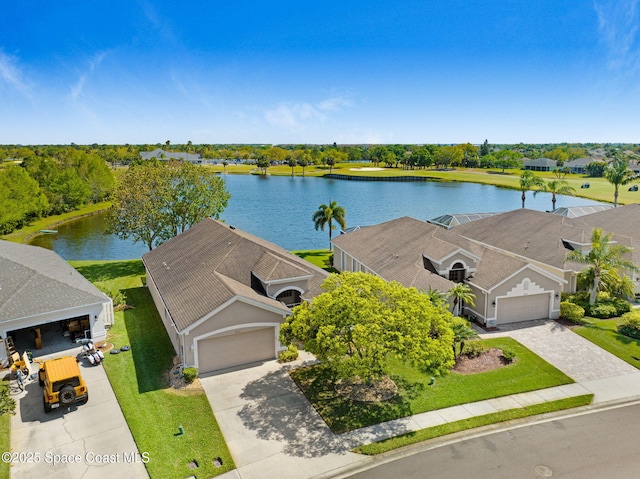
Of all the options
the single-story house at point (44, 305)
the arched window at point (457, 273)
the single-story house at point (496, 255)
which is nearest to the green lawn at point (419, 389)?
the single-story house at point (496, 255)

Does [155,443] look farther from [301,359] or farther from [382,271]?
[382,271]

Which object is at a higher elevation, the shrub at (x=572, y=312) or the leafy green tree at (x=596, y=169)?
the leafy green tree at (x=596, y=169)

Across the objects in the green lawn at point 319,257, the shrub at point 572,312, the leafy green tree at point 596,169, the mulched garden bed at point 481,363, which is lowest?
the mulched garden bed at point 481,363

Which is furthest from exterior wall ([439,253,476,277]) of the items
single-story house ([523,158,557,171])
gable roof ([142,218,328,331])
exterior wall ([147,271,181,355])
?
single-story house ([523,158,557,171])

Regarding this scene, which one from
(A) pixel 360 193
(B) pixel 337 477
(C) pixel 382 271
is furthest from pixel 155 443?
(A) pixel 360 193

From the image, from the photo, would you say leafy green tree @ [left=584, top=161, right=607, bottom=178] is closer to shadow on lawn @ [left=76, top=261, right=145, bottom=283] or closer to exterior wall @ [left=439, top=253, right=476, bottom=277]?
exterior wall @ [left=439, top=253, right=476, bottom=277]

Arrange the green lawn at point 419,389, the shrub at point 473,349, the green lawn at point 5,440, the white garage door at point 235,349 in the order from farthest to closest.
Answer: the shrub at point 473,349
the white garage door at point 235,349
the green lawn at point 419,389
the green lawn at point 5,440

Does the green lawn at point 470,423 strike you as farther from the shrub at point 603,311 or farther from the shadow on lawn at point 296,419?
the shrub at point 603,311
